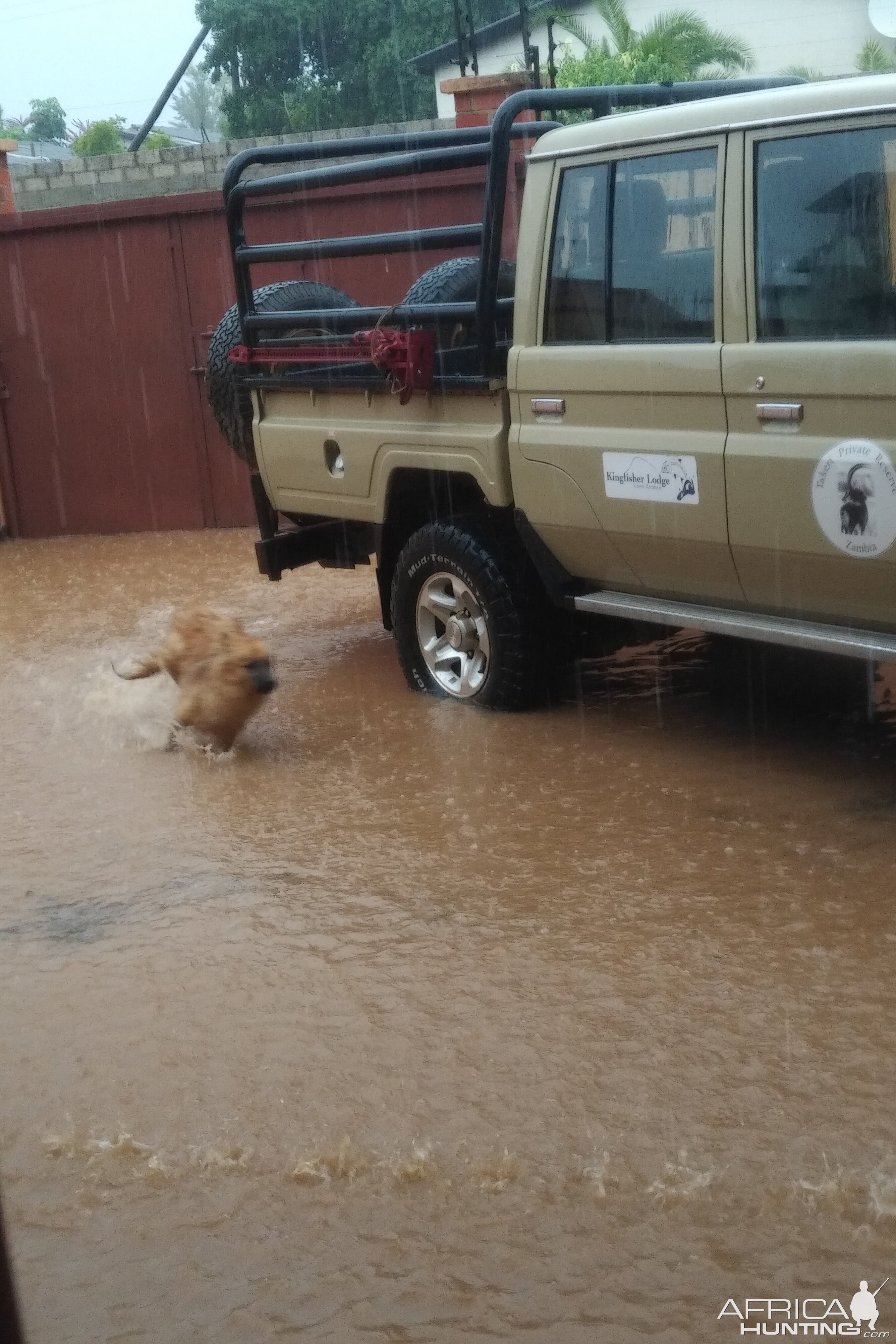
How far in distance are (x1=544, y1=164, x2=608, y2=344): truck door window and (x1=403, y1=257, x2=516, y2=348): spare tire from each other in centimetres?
82

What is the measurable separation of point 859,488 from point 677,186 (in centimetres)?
130

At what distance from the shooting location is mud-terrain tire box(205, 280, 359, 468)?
23.2ft

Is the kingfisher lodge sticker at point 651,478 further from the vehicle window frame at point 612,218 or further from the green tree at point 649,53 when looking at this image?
the green tree at point 649,53

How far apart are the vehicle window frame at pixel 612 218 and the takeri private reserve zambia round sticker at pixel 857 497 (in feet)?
2.04

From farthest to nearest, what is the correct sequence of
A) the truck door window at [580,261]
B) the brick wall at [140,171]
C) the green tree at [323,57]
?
the green tree at [323,57]
the brick wall at [140,171]
the truck door window at [580,261]

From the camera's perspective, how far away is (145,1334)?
2707 mm

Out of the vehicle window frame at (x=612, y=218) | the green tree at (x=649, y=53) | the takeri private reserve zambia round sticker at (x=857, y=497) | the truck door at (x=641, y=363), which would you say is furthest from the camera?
the green tree at (x=649, y=53)

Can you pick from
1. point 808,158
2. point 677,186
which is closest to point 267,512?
point 677,186

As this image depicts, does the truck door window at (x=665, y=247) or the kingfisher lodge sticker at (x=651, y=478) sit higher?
the truck door window at (x=665, y=247)

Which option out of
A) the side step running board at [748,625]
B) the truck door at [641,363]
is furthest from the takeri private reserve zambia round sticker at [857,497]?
the truck door at [641,363]

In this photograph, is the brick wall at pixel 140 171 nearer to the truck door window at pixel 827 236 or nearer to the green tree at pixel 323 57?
the truck door window at pixel 827 236

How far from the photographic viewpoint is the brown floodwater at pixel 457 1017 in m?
2.79

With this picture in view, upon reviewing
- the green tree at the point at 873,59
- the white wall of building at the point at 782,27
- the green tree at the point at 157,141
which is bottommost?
the green tree at the point at 873,59

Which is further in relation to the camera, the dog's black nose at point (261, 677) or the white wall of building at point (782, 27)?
the white wall of building at point (782, 27)
